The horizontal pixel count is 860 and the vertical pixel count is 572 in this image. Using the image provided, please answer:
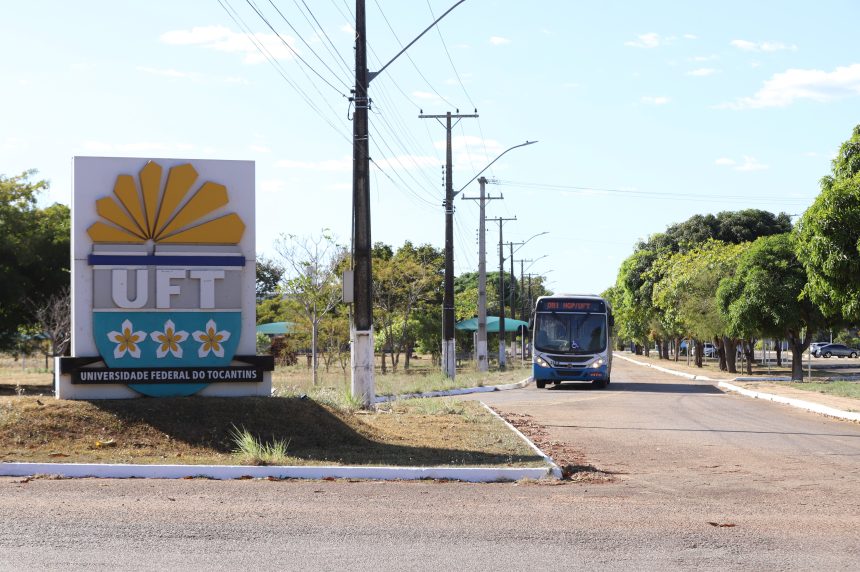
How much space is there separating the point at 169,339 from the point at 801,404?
16817 millimetres

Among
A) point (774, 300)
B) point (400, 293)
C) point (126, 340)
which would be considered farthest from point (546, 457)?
point (400, 293)

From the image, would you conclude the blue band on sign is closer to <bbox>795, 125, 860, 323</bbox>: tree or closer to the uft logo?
the uft logo

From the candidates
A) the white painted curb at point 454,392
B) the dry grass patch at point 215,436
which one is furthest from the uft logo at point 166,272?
the white painted curb at point 454,392

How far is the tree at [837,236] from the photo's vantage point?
844 inches

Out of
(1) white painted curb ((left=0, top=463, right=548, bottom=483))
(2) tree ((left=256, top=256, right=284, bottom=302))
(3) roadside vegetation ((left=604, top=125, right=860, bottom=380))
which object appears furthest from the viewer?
(2) tree ((left=256, top=256, right=284, bottom=302))

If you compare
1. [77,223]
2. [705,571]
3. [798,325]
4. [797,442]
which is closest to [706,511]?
[705,571]

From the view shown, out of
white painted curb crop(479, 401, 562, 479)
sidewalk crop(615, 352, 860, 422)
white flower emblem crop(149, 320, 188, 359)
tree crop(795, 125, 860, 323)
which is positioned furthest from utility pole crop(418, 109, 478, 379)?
white flower emblem crop(149, 320, 188, 359)

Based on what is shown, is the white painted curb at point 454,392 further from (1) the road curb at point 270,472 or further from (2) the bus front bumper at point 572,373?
(1) the road curb at point 270,472

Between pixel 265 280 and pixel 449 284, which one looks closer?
pixel 449 284

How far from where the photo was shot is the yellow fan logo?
1448 cm

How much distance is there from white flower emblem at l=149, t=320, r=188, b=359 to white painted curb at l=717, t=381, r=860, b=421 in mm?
13737

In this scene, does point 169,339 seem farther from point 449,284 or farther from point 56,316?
point 56,316

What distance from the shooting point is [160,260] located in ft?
47.8

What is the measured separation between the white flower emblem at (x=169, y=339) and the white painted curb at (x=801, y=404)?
45.1 ft
